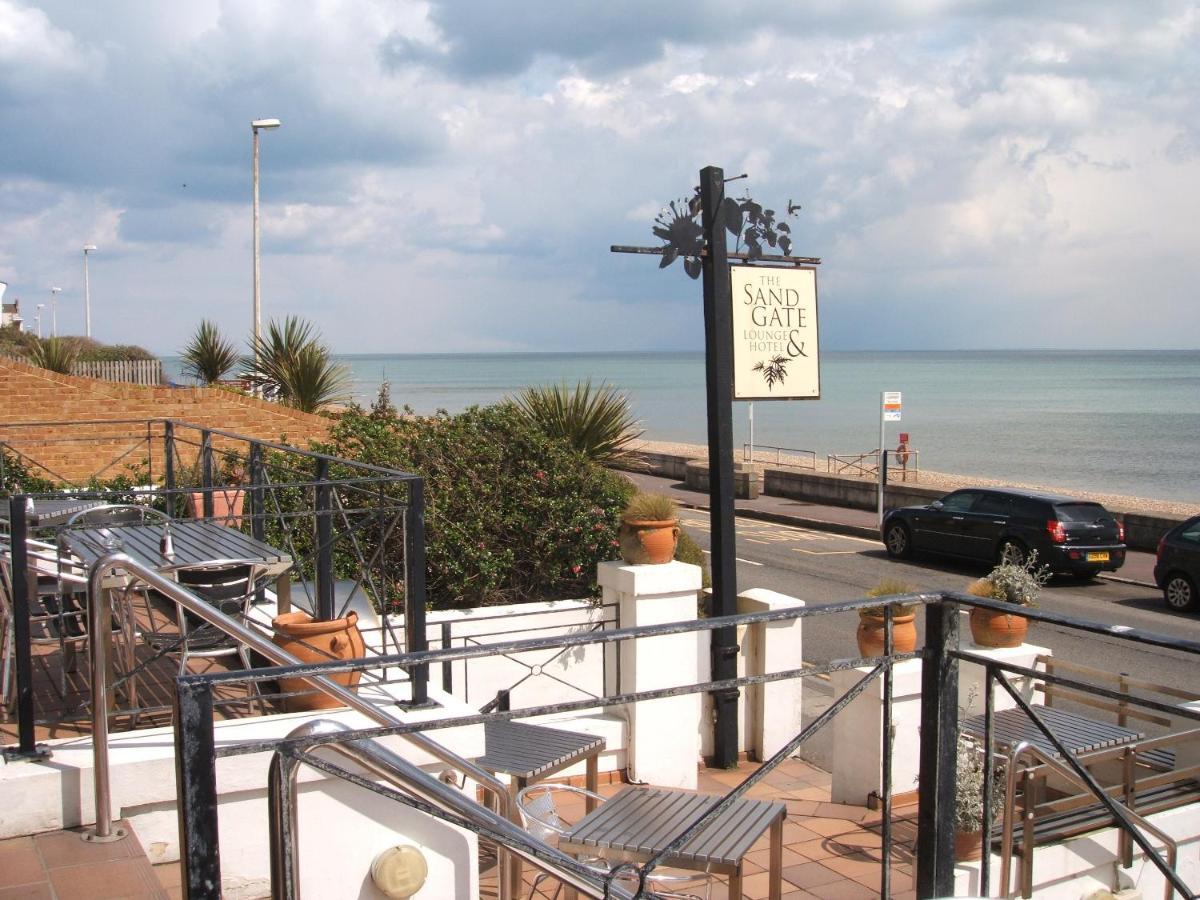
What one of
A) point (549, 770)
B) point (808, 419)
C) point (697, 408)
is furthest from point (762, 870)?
point (697, 408)

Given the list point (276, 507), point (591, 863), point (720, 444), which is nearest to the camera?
point (591, 863)

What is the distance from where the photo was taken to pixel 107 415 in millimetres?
15391

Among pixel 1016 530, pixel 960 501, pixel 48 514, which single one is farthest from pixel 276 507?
pixel 960 501

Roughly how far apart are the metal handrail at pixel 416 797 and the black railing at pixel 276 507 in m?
2.08

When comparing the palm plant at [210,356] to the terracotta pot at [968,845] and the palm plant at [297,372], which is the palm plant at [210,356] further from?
the terracotta pot at [968,845]

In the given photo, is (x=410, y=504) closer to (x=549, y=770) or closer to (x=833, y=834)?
(x=549, y=770)

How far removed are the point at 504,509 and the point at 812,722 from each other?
6.40 m

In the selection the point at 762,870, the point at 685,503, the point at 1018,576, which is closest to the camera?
the point at 762,870

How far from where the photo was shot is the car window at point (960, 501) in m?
20.1

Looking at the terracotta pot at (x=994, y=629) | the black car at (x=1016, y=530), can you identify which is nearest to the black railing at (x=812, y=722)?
the terracotta pot at (x=994, y=629)

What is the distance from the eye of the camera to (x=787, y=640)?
8273mm

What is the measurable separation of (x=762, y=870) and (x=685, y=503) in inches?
891

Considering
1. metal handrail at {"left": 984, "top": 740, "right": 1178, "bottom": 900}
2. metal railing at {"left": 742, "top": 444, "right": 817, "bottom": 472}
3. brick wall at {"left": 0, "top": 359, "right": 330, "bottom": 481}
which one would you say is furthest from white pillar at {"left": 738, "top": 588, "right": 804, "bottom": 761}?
metal railing at {"left": 742, "top": 444, "right": 817, "bottom": 472}

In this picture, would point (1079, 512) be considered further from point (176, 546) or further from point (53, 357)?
point (53, 357)
